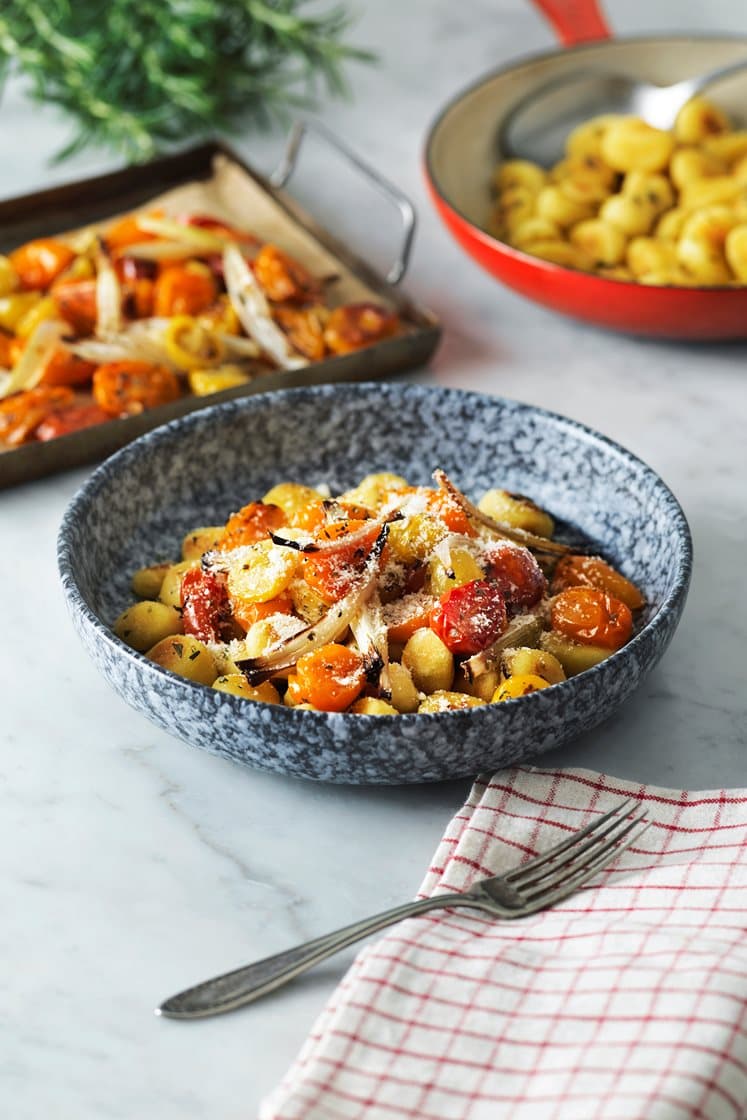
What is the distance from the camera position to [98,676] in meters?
1.26

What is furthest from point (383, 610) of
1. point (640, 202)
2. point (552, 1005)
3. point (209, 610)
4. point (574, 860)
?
point (640, 202)

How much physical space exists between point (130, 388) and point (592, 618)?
2.22ft

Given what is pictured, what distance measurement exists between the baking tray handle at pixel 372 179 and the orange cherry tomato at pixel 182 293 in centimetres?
24

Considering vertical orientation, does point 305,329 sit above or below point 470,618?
below

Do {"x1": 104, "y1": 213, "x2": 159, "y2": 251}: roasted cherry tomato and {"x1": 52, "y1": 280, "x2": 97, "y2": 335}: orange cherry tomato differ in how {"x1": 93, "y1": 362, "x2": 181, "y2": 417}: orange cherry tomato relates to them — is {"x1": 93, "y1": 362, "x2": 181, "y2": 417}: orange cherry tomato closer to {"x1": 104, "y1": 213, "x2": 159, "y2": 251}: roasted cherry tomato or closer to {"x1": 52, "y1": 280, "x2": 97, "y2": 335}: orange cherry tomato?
{"x1": 52, "y1": 280, "x2": 97, "y2": 335}: orange cherry tomato

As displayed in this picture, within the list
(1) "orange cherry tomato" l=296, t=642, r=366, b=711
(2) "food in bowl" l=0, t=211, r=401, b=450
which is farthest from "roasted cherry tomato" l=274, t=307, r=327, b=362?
(1) "orange cherry tomato" l=296, t=642, r=366, b=711

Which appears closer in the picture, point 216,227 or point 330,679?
point 330,679

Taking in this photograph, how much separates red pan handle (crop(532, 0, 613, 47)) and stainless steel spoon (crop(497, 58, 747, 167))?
118 mm

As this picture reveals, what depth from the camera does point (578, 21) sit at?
2.11m

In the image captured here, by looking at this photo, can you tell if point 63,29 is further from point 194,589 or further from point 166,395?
point 194,589

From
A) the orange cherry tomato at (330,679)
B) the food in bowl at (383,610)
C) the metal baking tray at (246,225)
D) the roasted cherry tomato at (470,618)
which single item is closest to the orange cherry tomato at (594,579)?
the food in bowl at (383,610)

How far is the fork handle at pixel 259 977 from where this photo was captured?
0.91 metres

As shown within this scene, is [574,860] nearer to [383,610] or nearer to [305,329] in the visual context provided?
[383,610]

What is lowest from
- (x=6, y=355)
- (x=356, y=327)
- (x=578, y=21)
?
(x=6, y=355)
